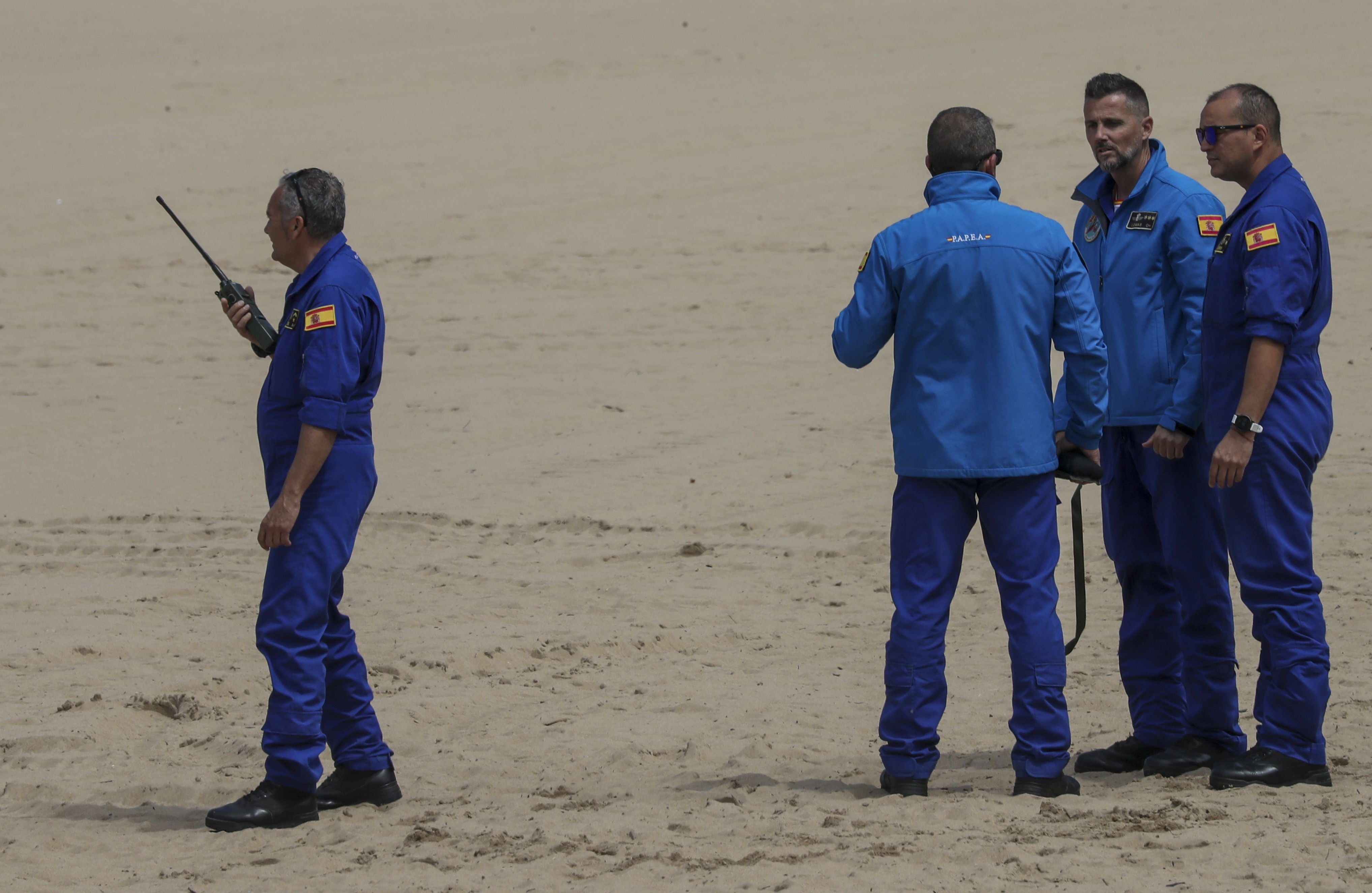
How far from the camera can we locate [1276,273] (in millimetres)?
4391

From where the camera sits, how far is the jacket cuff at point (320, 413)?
4.58 meters

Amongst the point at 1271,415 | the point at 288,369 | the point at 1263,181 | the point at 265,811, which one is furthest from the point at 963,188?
the point at 265,811

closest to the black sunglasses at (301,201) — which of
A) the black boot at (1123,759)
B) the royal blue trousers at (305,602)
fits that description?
the royal blue trousers at (305,602)

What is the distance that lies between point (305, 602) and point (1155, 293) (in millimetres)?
2754

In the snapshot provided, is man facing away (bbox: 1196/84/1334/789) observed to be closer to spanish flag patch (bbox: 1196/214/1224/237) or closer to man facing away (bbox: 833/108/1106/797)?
spanish flag patch (bbox: 1196/214/1224/237)

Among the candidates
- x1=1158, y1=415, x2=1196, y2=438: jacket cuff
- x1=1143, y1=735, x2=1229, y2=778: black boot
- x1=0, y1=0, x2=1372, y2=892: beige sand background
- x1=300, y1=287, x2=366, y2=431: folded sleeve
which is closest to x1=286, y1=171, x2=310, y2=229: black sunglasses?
x1=300, y1=287, x2=366, y2=431: folded sleeve

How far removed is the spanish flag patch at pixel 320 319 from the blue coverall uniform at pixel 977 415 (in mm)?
1501

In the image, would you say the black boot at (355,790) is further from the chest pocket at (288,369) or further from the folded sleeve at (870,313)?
the folded sleeve at (870,313)

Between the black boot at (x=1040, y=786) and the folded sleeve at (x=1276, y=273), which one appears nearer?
the folded sleeve at (x=1276, y=273)

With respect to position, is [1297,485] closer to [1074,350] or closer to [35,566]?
[1074,350]

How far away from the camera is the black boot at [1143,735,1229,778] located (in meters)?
4.86

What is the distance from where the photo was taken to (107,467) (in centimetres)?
945

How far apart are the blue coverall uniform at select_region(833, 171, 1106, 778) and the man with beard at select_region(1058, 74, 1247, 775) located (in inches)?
11.9

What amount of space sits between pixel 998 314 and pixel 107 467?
6.66 metres
